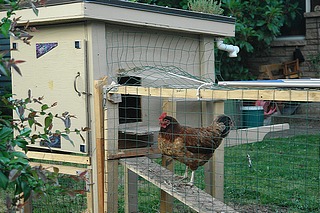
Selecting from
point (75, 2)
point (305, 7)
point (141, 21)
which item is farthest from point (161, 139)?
point (305, 7)

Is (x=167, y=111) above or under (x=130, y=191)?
above

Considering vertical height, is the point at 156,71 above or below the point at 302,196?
above

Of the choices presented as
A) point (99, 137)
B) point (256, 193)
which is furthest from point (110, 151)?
point (256, 193)

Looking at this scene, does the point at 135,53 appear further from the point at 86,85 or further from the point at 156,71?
the point at 86,85

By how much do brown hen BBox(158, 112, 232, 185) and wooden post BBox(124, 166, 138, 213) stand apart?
85cm

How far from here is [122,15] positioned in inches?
147

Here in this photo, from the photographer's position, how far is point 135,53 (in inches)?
160

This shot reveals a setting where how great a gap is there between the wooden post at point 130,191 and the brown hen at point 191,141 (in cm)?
85

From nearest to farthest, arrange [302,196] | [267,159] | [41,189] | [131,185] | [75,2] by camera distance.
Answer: [41,189] < [75,2] < [131,185] < [302,196] < [267,159]

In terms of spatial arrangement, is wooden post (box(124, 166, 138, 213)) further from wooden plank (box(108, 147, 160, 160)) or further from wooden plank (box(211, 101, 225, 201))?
wooden plank (box(211, 101, 225, 201))

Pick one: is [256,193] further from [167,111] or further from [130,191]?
[167,111]

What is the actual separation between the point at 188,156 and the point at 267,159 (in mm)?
3938

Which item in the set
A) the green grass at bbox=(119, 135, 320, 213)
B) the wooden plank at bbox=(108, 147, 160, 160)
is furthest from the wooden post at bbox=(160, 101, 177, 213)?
the green grass at bbox=(119, 135, 320, 213)

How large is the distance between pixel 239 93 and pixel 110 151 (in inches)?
45.0
